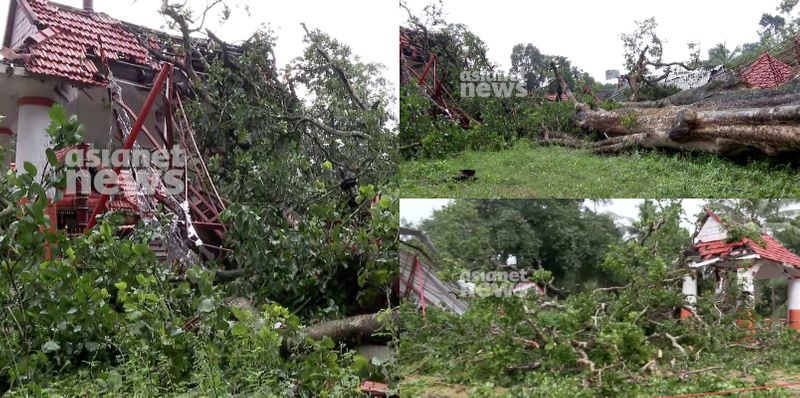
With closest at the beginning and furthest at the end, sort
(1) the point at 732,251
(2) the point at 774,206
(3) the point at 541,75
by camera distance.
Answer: (2) the point at 774,206, (3) the point at 541,75, (1) the point at 732,251

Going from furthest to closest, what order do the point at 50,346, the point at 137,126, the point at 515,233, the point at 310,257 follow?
the point at 137,126, the point at 310,257, the point at 50,346, the point at 515,233

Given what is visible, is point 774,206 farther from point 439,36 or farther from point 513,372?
point 439,36

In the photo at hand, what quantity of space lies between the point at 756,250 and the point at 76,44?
13.2 ft

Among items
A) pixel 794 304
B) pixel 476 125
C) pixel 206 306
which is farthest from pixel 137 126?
pixel 794 304

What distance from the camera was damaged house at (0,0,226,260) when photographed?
4020 mm

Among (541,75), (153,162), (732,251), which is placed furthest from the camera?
(153,162)

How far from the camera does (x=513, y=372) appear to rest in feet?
9.27

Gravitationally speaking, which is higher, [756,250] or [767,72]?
[767,72]

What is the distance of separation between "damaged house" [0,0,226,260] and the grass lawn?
186cm

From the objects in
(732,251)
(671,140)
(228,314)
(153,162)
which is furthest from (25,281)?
(732,251)

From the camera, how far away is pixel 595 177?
273cm

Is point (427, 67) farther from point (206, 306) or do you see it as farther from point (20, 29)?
point (20, 29)

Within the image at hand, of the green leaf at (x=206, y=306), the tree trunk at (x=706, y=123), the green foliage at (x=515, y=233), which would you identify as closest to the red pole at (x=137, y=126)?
the green leaf at (x=206, y=306)

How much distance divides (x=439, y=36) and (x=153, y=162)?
2.27 metres
